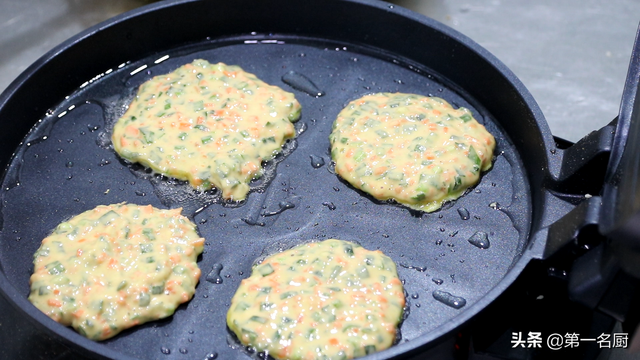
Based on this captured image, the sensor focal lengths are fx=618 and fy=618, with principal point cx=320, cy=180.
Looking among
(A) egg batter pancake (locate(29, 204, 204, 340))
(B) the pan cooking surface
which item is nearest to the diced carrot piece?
(A) egg batter pancake (locate(29, 204, 204, 340))

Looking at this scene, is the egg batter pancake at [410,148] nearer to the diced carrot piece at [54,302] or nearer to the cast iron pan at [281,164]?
the cast iron pan at [281,164]

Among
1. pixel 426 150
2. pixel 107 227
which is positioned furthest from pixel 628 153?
pixel 107 227

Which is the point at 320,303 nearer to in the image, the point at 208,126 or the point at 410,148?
the point at 410,148

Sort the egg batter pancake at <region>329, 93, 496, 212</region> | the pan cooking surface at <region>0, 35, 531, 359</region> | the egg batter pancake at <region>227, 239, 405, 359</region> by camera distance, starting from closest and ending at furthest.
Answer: the egg batter pancake at <region>227, 239, 405, 359</region>, the pan cooking surface at <region>0, 35, 531, 359</region>, the egg batter pancake at <region>329, 93, 496, 212</region>

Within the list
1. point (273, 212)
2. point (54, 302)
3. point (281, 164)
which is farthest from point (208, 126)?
point (54, 302)

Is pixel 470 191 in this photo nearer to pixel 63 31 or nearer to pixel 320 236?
pixel 320 236

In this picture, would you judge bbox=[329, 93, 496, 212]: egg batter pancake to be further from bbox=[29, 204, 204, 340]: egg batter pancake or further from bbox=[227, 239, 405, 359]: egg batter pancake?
bbox=[29, 204, 204, 340]: egg batter pancake
